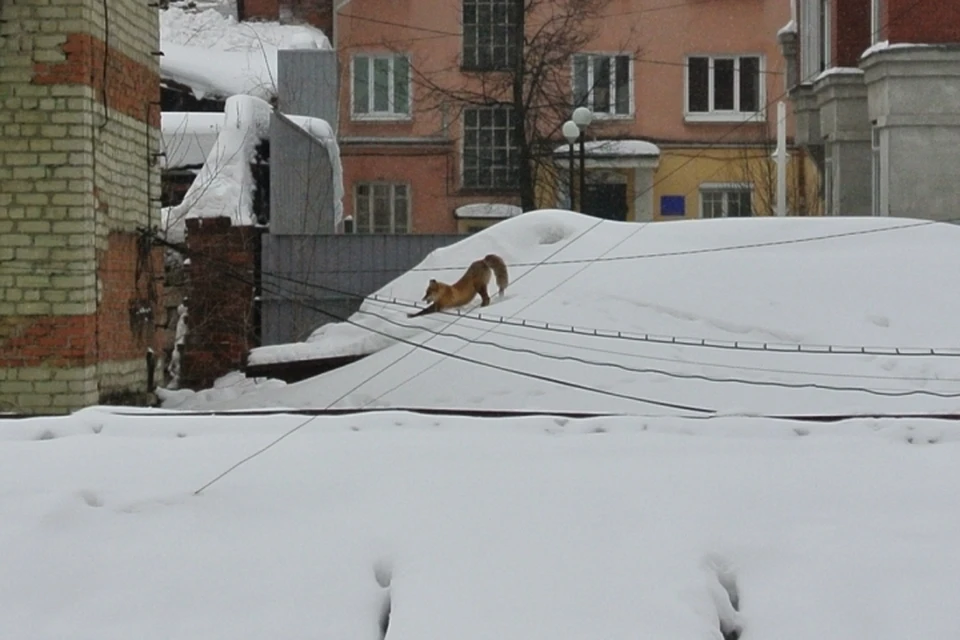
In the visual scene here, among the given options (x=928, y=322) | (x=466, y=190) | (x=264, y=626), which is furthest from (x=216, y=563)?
(x=466, y=190)

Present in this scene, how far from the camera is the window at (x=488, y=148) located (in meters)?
32.7

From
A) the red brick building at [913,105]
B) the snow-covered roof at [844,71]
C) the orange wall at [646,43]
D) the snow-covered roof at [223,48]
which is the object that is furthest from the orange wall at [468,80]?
the red brick building at [913,105]

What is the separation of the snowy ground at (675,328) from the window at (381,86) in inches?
703

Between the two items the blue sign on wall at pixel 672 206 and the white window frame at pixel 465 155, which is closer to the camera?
the white window frame at pixel 465 155

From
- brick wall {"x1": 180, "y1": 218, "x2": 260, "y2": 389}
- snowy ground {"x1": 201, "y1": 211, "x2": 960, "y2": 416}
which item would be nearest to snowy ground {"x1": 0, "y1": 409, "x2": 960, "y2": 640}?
snowy ground {"x1": 201, "y1": 211, "x2": 960, "y2": 416}

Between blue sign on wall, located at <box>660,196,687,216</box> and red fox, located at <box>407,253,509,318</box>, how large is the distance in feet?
62.9

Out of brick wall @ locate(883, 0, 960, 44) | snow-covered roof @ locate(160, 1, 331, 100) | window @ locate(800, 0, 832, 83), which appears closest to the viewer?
brick wall @ locate(883, 0, 960, 44)

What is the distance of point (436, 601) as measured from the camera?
4.00m

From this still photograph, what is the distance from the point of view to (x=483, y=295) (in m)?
13.8

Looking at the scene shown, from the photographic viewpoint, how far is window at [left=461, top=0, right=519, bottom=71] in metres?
32.8

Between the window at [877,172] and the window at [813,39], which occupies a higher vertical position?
the window at [813,39]

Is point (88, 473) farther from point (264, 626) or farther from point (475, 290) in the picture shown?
point (475, 290)

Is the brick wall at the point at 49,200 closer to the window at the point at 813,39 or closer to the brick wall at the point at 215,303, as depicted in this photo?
the brick wall at the point at 215,303

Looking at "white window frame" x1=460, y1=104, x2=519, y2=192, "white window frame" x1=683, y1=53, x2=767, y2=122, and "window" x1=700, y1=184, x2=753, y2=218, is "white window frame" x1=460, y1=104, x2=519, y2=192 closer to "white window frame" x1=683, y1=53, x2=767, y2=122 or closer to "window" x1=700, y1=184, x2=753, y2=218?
"white window frame" x1=683, y1=53, x2=767, y2=122
